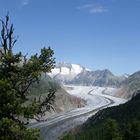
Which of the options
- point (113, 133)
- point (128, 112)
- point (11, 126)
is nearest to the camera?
point (11, 126)

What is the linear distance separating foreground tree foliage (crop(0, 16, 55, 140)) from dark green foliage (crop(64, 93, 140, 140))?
50.6 meters

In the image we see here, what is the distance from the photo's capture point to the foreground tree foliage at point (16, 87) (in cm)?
2534

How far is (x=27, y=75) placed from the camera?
26938 millimetres

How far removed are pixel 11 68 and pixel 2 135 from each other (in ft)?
14.2

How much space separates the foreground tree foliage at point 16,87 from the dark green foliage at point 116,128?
50.6 m

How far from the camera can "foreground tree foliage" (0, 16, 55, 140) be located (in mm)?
25344

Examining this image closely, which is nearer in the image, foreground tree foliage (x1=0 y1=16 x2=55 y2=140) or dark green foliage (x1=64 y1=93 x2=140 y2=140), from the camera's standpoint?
foreground tree foliage (x1=0 y1=16 x2=55 y2=140)

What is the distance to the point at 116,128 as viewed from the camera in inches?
3381

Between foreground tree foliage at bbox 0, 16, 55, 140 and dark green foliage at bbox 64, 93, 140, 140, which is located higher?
foreground tree foliage at bbox 0, 16, 55, 140

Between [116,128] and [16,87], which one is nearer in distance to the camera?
[16,87]

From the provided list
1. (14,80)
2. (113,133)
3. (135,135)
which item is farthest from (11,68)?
(113,133)

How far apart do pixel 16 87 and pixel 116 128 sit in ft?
202

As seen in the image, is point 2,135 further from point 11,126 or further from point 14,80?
point 14,80

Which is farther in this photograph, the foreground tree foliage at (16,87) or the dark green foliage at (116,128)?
the dark green foliage at (116,128)
